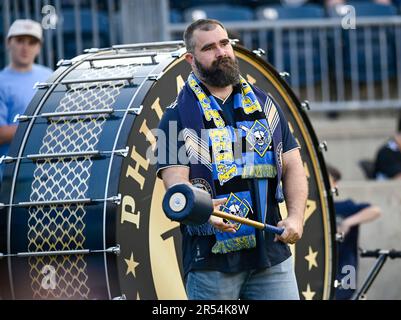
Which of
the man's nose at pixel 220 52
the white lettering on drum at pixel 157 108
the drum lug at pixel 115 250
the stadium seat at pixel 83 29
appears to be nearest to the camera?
the man's nose at pixel 220 52

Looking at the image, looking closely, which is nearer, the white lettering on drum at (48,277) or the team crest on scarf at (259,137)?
the team crest on scarf at (259,137)

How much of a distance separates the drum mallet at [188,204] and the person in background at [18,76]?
8.36 feet

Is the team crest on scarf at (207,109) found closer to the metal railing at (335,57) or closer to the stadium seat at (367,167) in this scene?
the metal railing at (335,57)

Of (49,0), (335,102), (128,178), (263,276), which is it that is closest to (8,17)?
(49,0)

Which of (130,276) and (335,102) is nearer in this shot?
(130,276)

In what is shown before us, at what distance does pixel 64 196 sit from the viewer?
6480 millimetres

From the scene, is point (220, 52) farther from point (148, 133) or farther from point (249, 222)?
point (249, 222)

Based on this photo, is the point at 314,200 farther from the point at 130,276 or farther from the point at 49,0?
the point at 49,0

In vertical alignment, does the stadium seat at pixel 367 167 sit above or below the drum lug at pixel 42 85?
below

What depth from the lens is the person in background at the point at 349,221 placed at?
9164mm

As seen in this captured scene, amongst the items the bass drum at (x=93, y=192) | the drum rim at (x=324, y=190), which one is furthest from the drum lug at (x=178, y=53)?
the drum rim at (x=324, y=190)

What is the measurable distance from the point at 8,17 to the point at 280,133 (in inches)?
189

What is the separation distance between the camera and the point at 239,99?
609 centimetres
